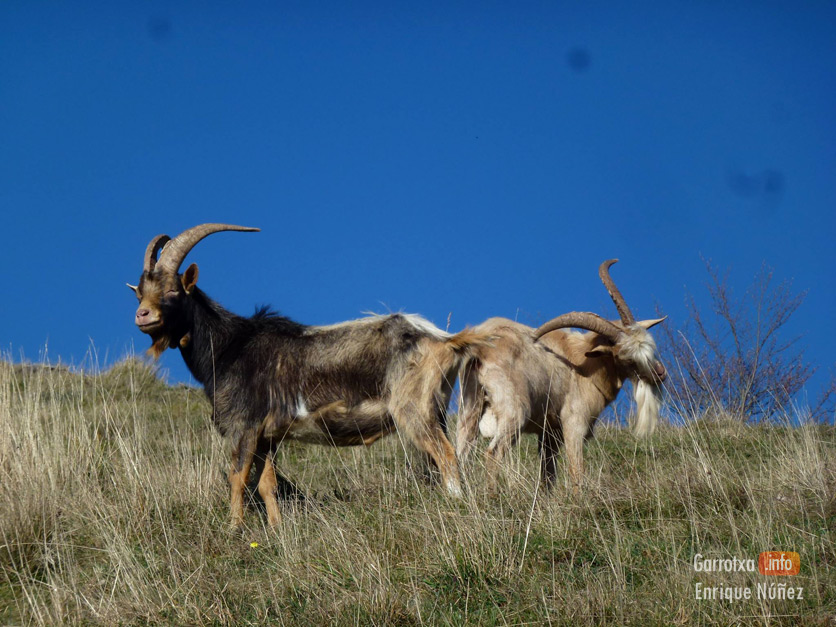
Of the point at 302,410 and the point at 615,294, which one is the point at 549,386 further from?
the point at 302,410

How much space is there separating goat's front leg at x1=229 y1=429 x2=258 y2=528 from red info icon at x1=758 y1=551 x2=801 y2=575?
4.29 metres

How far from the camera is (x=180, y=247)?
8.45 m

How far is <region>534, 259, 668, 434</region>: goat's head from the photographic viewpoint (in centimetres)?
897

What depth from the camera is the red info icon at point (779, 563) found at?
525 cm

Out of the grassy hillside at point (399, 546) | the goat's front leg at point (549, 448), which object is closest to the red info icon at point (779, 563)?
the grassy hillside at point (399, 546)

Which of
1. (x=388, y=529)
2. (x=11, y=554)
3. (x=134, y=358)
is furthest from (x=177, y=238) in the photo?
(x=134, y=358)

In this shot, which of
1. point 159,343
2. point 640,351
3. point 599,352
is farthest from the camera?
point 599,352

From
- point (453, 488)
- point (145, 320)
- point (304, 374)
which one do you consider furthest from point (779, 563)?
point (145, 320)

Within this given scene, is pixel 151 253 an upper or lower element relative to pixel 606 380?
upper

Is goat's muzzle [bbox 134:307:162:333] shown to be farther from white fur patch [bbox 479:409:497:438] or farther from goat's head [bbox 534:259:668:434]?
goat's head [bbox 534:259:668:434]

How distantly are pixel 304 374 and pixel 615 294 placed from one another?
12.0ft

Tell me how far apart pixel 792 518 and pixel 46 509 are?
603 centimetres

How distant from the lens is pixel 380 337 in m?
8.13

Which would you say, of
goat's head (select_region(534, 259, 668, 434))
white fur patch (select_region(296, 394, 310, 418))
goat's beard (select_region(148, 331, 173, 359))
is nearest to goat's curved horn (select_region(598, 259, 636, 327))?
goat's head (select_region(534, 259, 668, 434))
